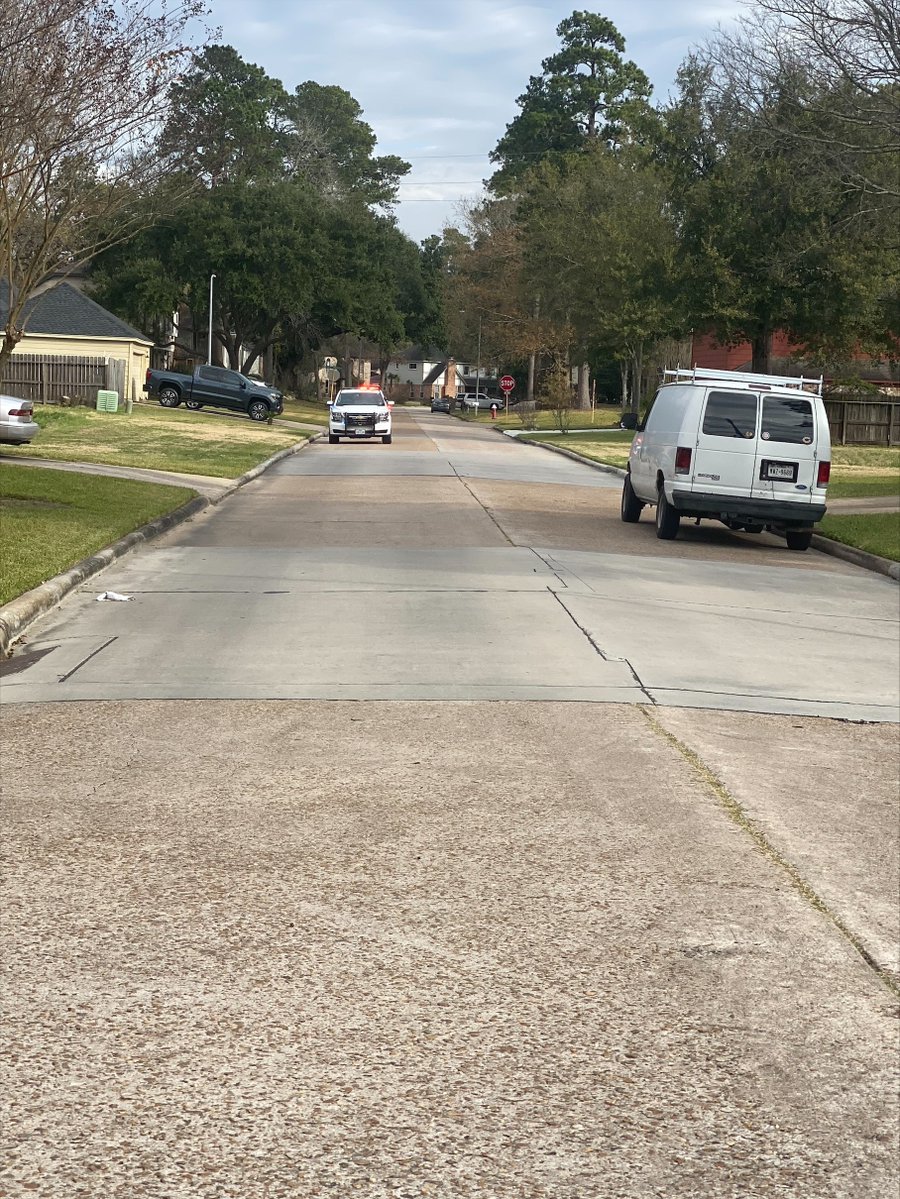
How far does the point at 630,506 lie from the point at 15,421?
590 inches

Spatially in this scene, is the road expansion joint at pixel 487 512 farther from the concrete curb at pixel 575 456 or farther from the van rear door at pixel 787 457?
the concrete curb at pixel 575 456

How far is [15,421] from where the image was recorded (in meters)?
32.4

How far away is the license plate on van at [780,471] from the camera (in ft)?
66.8

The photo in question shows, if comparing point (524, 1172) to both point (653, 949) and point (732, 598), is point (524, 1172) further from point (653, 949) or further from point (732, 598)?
point (732, 598)

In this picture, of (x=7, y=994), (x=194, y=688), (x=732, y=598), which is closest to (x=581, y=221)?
(x=732, y=598)

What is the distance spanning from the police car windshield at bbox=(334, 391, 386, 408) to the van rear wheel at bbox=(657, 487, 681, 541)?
100ft

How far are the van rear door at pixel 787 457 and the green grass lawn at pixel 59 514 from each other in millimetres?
7882

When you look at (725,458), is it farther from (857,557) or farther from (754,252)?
(754,252)

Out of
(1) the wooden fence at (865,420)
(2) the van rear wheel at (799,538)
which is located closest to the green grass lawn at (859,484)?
(2) the van rear wheel at (799,538)

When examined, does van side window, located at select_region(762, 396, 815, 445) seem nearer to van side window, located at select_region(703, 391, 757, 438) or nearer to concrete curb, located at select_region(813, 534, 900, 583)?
van side window, located at select_region(703, 391, 757, 438)

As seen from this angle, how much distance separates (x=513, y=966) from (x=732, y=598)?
Answer: 10.5 metres

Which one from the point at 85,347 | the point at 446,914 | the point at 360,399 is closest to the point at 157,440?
the point at 360,399

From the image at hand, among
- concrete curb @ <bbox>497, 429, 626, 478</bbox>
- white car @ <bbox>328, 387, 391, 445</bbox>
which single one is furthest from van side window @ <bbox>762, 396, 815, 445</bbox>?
white car @ <bbox>328, 387, 391, 445</bbox>

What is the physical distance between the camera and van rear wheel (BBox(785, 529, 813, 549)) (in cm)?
2092
